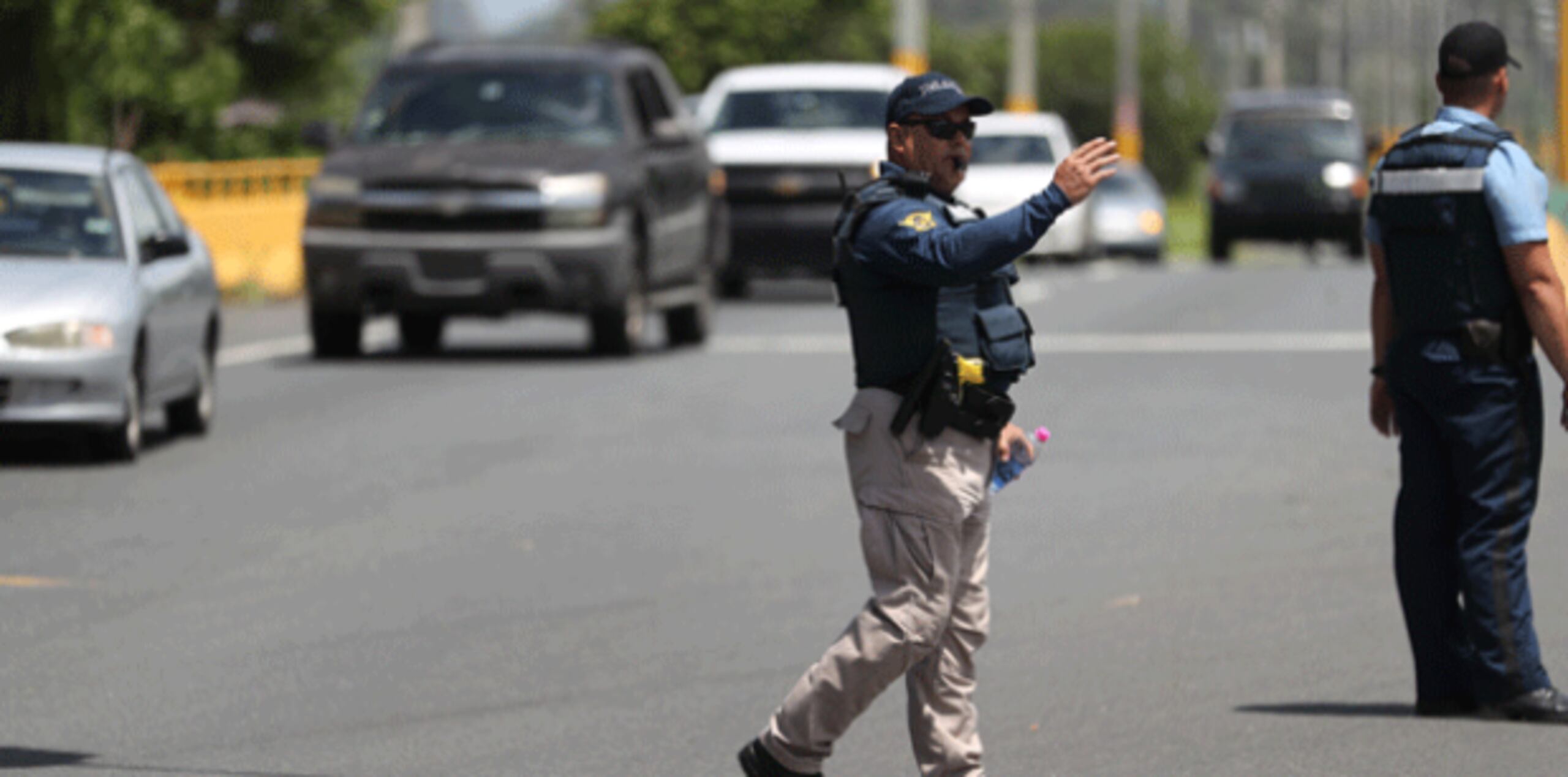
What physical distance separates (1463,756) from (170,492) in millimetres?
7083

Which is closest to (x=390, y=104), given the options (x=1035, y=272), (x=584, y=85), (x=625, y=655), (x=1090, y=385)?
(x=584, y=85)

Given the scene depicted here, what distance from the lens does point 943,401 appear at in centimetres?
631

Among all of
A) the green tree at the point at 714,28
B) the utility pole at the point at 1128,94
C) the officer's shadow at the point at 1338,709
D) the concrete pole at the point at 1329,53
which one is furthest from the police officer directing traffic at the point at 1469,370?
the concrete pole at the point at 1329,53


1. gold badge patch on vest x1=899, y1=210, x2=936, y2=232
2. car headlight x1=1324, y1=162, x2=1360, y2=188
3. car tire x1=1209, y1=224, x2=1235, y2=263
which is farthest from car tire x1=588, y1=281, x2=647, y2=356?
car tire x1=1209, y1=224, x2=1235, y2=263

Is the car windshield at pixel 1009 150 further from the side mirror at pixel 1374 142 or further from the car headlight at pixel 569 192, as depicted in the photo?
the car headlight at pixel 569 192

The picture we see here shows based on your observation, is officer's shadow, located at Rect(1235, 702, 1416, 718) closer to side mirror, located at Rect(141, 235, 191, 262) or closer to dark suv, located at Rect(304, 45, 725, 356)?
side mirror, located at Rect(141, 235, 191, 262)

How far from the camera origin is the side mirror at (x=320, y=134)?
2130cm

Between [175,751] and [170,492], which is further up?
[175,751]

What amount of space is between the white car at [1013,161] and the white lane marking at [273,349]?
866cm

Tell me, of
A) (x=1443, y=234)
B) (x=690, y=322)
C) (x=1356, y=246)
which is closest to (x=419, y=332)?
(x=690, y=322)

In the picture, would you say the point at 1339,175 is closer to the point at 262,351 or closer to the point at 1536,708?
the point at 262,351

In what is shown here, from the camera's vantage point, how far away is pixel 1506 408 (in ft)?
25.5

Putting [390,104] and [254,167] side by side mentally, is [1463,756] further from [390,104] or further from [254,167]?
[254,167]

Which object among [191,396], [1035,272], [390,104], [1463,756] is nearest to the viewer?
[1463,756]
